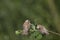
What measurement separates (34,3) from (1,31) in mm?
901

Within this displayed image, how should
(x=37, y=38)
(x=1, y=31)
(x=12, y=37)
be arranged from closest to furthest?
(x=37, y=38)
(x=12, y=37)
(x=1, y=31)

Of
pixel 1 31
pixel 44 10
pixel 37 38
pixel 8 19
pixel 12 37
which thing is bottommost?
pixel 37 38

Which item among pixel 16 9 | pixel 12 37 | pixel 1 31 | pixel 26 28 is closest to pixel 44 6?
pixel 16 9

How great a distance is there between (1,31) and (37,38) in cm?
177

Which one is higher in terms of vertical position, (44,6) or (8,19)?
(44,6)

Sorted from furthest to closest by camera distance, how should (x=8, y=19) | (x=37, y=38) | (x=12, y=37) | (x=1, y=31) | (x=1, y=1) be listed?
(x=1, y=1) → (x=8, y=19) → (x=1, y=31) → (x=12, y=37) → (x=37, y=38)

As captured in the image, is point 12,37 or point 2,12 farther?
point 2,12

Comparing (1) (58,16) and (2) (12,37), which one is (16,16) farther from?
(2) (12,37)

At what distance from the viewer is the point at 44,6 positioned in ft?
14.5

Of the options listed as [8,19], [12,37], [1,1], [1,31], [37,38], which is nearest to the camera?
[37,38]

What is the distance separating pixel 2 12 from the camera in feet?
13.2

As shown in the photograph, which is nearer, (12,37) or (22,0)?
(12,37)

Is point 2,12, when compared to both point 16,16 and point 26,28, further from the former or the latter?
point 26,28

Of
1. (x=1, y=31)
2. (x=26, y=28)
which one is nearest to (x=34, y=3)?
(x=1, y=31)
